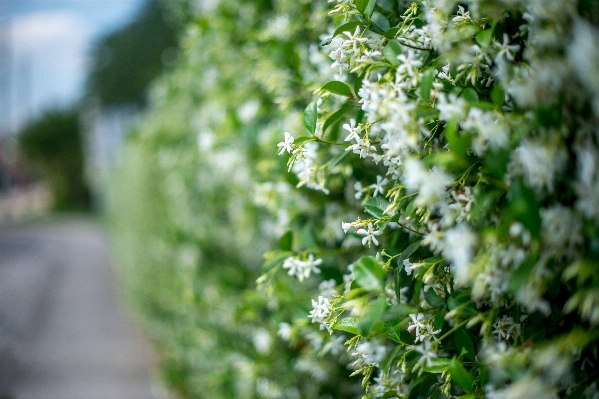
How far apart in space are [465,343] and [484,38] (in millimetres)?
598

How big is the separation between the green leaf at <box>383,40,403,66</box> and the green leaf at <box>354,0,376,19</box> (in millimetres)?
98

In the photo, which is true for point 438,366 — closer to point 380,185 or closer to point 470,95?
point 380,185

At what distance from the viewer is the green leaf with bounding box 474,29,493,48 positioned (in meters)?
0.93

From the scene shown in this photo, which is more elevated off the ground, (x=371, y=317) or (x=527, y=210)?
(x=527, y=210)

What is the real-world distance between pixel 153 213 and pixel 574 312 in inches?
177

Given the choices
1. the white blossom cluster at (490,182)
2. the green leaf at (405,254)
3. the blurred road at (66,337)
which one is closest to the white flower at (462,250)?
the white blossom cluster at (490,182)

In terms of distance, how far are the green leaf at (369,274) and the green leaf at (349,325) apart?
0.15 metres

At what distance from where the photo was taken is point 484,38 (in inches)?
37.0

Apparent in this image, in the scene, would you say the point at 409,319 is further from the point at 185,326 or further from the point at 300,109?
the point at 185,326

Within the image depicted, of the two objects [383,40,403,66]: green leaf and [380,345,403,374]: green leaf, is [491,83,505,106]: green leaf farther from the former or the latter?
[380,345,403,374]: green leaf

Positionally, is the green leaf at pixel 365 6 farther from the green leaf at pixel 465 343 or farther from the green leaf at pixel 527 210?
the green leaf at pixel 465 343

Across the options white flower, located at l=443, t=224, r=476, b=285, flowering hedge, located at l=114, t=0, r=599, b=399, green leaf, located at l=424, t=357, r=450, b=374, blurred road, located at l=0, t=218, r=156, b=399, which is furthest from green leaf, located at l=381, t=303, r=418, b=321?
blurred road, located at l=0, t=218, r=156, b=399

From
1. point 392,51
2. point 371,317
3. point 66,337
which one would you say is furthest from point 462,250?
point 66,337

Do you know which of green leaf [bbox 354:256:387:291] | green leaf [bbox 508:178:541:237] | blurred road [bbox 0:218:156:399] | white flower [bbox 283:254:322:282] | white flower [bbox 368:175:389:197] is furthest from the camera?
blurred road [bbox 0:218:156:399]
